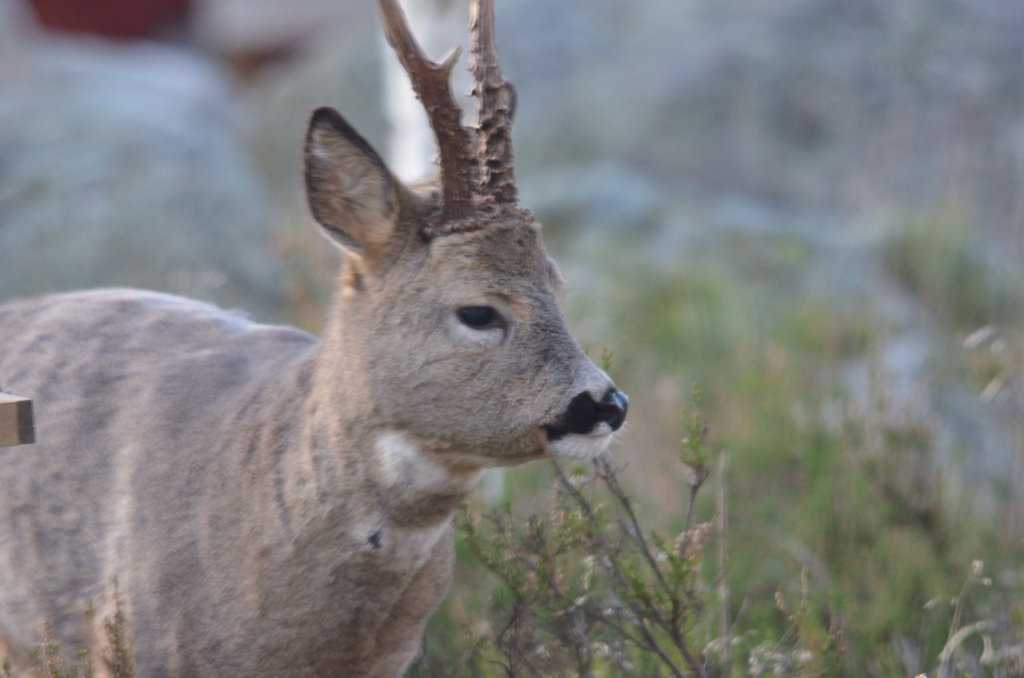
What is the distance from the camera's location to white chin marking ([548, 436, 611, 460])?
8.57 ft

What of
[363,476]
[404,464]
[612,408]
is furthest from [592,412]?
[363,476]

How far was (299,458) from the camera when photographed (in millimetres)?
2820

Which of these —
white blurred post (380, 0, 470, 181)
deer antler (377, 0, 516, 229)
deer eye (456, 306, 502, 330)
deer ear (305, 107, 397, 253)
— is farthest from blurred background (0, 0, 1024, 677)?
deer ear (305, 107, 397, 253)

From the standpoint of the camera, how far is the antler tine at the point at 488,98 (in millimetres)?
2648

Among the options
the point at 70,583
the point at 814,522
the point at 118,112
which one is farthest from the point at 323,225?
the point at 118,112

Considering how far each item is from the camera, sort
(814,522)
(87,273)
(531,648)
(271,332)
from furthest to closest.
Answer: (87,273)
(814,522)
(271,332)
(531,648)

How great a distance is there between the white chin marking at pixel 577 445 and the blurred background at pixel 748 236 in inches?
26.1

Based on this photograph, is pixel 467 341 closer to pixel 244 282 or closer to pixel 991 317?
pixel 244 282

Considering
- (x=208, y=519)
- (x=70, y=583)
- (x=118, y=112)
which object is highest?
(x=118, y=112)

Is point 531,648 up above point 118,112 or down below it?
below

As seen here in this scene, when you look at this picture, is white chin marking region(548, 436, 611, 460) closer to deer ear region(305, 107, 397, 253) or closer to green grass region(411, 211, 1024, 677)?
deer ear region(305, 107, 397, 253)

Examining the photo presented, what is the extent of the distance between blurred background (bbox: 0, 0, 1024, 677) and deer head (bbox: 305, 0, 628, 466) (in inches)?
31.4

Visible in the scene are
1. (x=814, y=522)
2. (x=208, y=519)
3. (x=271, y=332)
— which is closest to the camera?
(x=208, y=519)

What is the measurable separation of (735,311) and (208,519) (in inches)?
208
